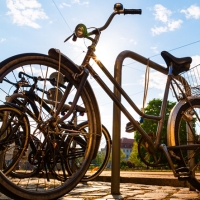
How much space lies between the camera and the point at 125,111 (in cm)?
302

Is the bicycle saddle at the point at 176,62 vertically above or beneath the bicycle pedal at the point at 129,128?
above

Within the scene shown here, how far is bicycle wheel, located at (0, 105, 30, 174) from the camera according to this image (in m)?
2.91

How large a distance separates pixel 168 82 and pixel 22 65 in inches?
67.1

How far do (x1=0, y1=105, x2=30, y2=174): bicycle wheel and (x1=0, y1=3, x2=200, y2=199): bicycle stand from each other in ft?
1.84

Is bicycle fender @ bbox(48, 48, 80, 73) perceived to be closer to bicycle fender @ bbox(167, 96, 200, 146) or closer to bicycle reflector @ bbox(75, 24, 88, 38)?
bicycle reflector @ bbox(75, 24, 88, 38)

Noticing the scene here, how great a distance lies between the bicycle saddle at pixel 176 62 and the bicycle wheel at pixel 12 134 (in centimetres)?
154

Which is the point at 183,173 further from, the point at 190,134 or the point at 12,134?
the point at 12,134

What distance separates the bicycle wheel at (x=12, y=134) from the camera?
115 inches

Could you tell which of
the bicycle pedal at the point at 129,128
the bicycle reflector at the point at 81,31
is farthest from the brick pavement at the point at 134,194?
the bicycle reflector at the point at 81,31

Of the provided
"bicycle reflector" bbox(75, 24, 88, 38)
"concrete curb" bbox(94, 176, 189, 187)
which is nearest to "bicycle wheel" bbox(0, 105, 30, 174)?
"bicycle reflector" bbox(75, 24, 88, 38)

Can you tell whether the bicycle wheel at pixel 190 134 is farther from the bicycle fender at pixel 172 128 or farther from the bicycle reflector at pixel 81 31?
the bicycle reflector at pixel 81 31

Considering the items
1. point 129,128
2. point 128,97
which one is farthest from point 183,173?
point 128,97

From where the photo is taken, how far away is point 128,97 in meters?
3.10

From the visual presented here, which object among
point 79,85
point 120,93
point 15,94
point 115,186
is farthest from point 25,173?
point 79,85
